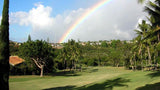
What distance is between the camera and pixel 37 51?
44.4 metres

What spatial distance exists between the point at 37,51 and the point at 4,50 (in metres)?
30.3

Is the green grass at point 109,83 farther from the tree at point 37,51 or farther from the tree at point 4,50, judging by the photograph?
the tree at point 37,51

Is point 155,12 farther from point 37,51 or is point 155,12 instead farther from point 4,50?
point 37,51

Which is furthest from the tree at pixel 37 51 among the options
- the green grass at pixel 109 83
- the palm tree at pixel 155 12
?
the palm tree at pixel 155 12

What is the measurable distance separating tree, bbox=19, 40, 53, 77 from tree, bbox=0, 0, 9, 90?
29.0 m

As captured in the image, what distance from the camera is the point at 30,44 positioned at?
1790 inches

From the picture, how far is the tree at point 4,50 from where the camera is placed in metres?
13.9

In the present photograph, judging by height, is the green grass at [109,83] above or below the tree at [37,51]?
below

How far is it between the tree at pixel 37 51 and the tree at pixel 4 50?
1143 inches

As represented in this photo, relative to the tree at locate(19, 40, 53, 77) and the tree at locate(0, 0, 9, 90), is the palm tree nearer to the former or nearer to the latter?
the tree at locate(0, 0, 9, 90)

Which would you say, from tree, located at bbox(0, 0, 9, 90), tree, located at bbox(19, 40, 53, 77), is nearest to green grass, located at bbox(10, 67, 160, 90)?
tree, located at bbox(0, 0, 9, 90)

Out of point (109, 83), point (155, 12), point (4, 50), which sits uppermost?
point (155, 12)

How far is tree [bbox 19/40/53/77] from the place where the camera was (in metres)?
44.3

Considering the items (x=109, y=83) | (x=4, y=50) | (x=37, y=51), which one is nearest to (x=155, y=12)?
(x=109, y=83)
